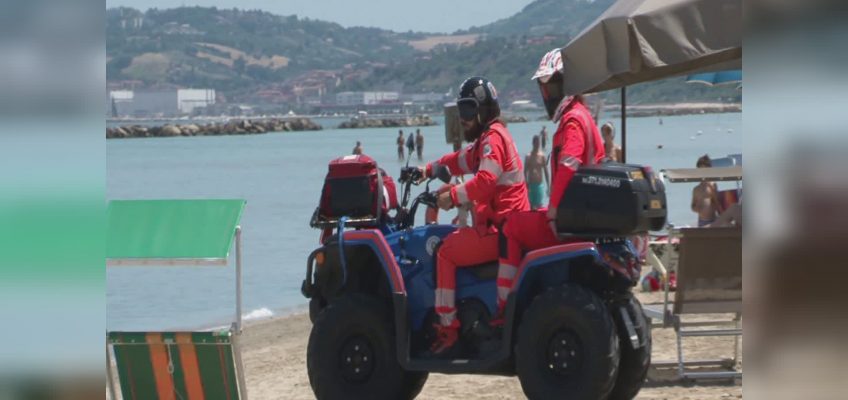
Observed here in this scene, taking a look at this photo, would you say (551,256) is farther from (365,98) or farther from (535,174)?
(365,98)

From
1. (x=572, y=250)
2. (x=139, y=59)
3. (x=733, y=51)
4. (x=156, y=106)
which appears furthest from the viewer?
(x=139, y=59)

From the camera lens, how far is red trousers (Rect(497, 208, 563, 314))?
261 inches

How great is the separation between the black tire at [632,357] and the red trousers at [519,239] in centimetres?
52

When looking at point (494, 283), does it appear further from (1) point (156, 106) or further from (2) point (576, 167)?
(1) point (156, 106)

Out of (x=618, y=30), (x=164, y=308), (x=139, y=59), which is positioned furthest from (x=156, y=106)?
(x=618, y=30)

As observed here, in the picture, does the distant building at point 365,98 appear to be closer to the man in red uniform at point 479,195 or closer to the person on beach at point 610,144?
the person on beach at point 610,144

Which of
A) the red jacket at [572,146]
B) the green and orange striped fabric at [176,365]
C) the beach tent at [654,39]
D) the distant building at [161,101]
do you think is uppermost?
the distant building at [161,101]

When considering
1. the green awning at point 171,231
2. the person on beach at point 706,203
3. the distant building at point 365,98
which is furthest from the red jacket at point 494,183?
the distant building at point 365,98

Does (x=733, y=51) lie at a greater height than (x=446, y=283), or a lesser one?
greater

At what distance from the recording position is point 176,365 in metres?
7.16

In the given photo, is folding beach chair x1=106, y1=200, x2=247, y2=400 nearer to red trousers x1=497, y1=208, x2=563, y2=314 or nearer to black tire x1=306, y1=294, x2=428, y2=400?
black tire x1=306, y1=294, x2=428, y2=400

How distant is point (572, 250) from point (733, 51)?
4.46 ft

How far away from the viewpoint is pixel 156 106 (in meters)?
165

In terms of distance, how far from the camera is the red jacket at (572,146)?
6.51 m
